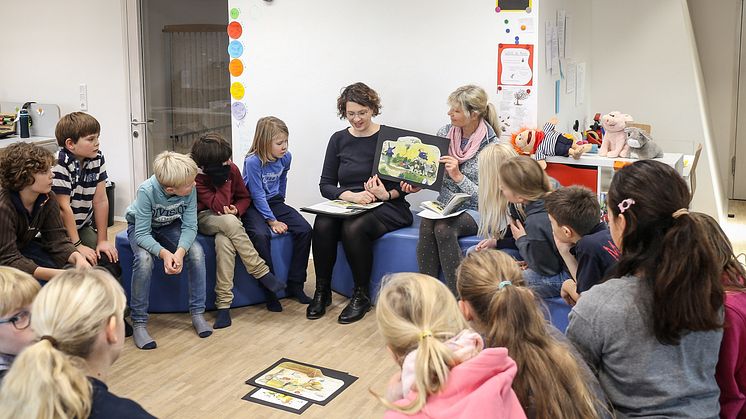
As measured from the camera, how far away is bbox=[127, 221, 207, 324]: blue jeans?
13.7 feet

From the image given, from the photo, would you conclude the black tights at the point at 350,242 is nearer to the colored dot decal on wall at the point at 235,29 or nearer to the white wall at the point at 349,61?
the white wall at the point at 349,61

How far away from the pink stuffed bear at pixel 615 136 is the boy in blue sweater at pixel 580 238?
1542mm

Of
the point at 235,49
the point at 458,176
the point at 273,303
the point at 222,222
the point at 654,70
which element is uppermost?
the point at 235,49

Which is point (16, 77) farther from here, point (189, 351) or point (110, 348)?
point (110, 348)

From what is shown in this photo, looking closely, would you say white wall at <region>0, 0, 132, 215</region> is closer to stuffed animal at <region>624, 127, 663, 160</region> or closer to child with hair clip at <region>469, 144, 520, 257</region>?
child with hair clip at <region>469, 144, 520, 257</region>

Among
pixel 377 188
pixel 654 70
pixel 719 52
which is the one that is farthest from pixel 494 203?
pixel 719 52

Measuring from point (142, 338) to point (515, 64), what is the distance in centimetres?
254

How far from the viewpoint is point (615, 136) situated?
4.69 meters

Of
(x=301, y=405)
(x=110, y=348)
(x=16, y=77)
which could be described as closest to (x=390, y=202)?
(x=301, y=405)

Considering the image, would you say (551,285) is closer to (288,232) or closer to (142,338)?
(288,232)

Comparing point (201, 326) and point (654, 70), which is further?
point (654, 70)

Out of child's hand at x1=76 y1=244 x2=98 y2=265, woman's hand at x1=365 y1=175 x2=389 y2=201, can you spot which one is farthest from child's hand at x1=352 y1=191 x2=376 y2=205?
child's hand at x1=76 y1=244 x2=98 y2=265

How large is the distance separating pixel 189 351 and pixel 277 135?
49.9 inches

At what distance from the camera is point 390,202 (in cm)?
472
